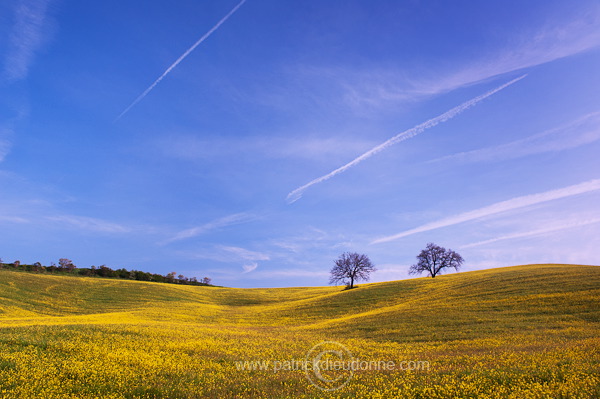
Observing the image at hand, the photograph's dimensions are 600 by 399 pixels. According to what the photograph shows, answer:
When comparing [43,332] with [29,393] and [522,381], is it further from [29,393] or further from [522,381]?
[522,381]

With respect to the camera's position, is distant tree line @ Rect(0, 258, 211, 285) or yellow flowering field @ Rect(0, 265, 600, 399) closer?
yellow flowering field @ Rect(0, 265, 600, 399)

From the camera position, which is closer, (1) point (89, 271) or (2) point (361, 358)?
(2) point (361, 358)

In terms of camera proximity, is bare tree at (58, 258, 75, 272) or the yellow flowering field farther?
bare tree at (58, 258, 75, 272)

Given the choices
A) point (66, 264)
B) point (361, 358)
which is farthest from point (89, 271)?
point (361, 358)

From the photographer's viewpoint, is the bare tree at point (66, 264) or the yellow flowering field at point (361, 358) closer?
the yellow flowering field at point (361, 358)

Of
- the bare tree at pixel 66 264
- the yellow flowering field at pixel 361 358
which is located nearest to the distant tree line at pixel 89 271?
the bare tree at pixel 66 264

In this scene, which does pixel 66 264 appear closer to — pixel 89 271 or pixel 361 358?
pixel 89 271

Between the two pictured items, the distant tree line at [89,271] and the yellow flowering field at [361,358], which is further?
the distant tree line at [89,271]

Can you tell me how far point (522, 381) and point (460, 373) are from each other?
194 centimetres

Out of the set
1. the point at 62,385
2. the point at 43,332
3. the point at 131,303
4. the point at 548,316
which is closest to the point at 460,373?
the point at 62,385

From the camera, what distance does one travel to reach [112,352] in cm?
1502

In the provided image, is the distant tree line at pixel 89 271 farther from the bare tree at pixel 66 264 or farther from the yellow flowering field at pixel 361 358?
the yellow flowering field at pixel 361 358

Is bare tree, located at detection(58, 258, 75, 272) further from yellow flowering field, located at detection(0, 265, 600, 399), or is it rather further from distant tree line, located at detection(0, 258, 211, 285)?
yellow flowering field, located at detection(0, 265, 600, 399)

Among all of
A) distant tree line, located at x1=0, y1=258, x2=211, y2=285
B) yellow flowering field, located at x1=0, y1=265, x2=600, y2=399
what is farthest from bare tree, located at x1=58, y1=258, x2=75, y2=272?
yellow flowering field, located at x1=0, y1=265, x2=600, y2=399
